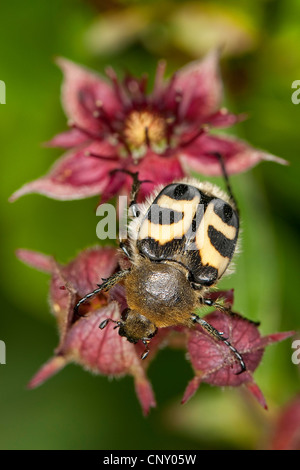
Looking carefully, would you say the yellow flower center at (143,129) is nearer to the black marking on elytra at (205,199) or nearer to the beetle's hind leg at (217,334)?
the black marking on elytra at (205,199)

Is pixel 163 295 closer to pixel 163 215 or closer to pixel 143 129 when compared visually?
pixel 163 215

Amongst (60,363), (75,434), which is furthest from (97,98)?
(75,434)

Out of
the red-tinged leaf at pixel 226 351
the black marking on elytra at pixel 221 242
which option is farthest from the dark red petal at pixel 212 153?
the red-tinged leaf at pixel 226 351

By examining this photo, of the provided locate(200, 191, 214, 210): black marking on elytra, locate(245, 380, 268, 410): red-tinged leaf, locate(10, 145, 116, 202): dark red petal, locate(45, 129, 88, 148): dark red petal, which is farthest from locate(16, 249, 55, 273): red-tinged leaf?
locate(245, 380, 268, 410): red-tinged leaf

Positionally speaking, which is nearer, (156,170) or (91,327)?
(91,327)

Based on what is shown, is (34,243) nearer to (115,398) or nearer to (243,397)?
(115,398)

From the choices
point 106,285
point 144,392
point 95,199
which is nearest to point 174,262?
point 106,285

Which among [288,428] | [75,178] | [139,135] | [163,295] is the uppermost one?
[139,135]

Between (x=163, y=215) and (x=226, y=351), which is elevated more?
(x=163, y=215)
